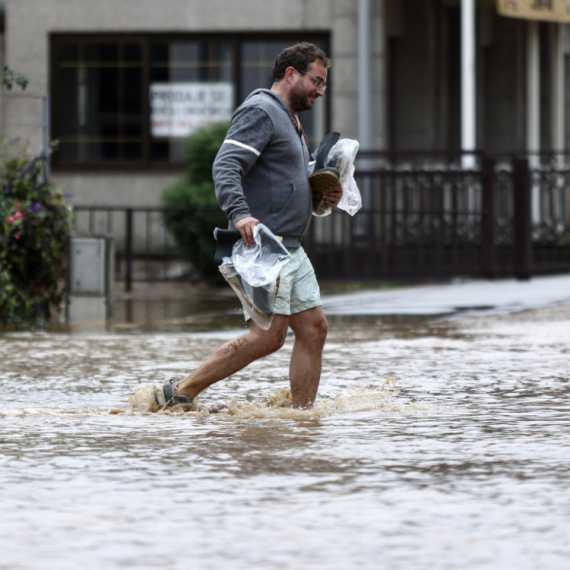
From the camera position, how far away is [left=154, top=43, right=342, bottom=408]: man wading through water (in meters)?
6.80

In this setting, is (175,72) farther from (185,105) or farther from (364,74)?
(364,74)

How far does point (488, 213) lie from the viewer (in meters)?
16.0

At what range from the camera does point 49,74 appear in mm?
19484

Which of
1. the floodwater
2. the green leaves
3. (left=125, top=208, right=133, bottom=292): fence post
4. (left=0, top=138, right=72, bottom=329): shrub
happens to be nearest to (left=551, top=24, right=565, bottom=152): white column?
(left=125, top=208, right=133, bottom=292): fence post

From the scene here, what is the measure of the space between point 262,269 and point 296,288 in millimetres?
320

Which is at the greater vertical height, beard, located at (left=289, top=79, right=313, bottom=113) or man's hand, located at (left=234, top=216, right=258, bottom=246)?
beard, located at (left=289, top=79, right=313, bottom=113)

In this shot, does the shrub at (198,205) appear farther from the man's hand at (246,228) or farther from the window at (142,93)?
the man's hand at (246,228)

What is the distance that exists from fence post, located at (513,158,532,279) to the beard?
30.2 feet

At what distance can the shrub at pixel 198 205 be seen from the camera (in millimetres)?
16391

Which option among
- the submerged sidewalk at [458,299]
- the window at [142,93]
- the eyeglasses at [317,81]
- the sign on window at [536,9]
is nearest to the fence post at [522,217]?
the submerged sidewalk at [458,299]

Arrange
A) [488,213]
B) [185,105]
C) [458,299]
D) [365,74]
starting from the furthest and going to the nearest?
1. [185,105]
2. [365,74]
3. [488,213]
4. [458,299]

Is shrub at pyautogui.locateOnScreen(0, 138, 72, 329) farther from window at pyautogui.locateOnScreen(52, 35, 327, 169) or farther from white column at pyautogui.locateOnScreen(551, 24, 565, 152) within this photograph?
white column at pyautogui.locateOnScreen(551, 24, 565, 152)

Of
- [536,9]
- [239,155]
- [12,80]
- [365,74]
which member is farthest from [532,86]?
[239,155]

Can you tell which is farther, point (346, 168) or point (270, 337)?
point (346, 168)
